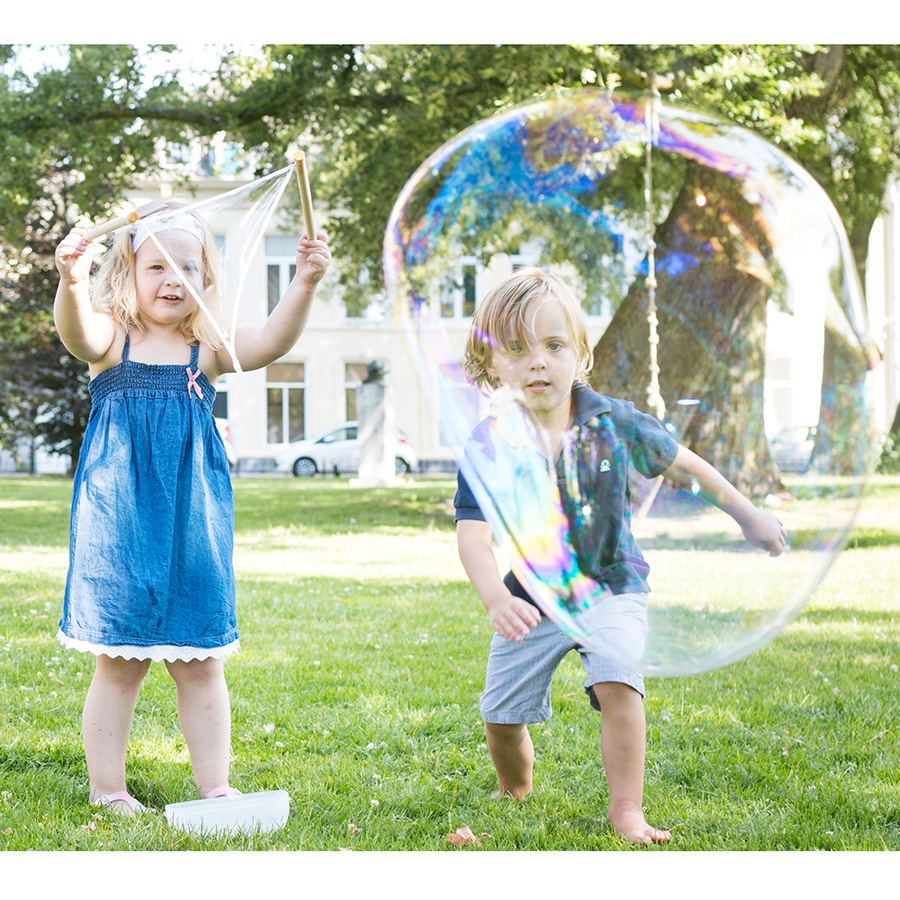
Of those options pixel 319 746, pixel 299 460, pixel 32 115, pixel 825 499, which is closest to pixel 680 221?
pixel 825 499

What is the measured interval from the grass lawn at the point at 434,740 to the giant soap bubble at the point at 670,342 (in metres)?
0.49

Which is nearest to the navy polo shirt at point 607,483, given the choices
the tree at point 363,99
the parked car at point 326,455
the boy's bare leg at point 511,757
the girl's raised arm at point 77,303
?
the boy's bare leg at point 511,757

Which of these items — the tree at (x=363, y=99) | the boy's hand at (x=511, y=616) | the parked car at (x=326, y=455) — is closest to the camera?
the boy's hand at (x=511, y=616)

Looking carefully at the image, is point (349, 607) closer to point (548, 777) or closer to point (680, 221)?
point (548, 777)

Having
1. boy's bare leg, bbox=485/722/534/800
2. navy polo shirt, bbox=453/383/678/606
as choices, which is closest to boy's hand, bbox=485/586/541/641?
navy polo shirt, bbox=453/383/678/606

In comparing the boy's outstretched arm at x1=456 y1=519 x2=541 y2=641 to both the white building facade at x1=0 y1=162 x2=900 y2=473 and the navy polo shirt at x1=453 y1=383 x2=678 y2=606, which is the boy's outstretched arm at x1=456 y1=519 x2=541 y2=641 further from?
the white building facade at x1=0 y1=162 x2=900 y2=473

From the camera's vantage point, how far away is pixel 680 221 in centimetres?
306

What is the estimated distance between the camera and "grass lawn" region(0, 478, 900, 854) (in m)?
2.59

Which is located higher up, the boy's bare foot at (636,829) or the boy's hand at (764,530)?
the boy's hand at (764,530)

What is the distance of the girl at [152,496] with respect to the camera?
271 cm

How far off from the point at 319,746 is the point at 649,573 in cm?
124

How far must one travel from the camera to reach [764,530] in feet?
8.54

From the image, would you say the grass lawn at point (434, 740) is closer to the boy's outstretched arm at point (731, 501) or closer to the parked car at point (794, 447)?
the boy's outstretched arm at point (731, 501)

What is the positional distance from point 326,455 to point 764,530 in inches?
860
